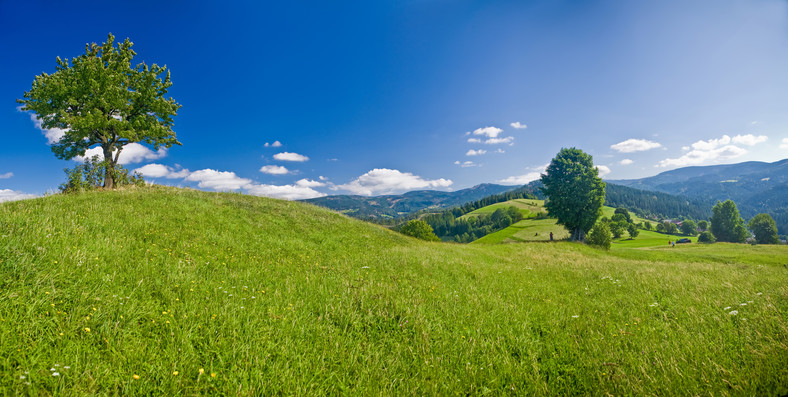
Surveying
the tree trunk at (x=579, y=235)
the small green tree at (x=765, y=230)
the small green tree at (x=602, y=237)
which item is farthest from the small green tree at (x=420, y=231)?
the small green tree at (x=765, y=230)

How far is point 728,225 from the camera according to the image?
3177 inches

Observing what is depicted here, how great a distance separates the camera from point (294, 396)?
9.45 ft

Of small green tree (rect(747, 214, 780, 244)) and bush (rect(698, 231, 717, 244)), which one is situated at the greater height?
small green tree (rect(747, 214, 780, 244))

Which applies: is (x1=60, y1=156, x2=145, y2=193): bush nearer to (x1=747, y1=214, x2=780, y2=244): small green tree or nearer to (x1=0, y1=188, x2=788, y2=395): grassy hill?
(x1=0, y1=188, x2=788, y2=395): grassy hill

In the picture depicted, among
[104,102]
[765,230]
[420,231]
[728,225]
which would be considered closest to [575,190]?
[420,231]

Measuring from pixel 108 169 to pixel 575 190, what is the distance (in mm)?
50225

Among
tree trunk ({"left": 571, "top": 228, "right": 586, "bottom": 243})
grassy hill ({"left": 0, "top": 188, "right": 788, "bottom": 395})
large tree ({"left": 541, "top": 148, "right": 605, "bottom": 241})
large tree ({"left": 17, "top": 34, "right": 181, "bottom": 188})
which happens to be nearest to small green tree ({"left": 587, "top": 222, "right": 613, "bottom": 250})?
large tree ({"left": 541, "top": 148, "right": 605, "bottom": 241})

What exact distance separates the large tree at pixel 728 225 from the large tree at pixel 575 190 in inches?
3305

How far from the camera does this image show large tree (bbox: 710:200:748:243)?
262 ft

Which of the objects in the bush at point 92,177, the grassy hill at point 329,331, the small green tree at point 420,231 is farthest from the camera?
the small green tree at point 420,231

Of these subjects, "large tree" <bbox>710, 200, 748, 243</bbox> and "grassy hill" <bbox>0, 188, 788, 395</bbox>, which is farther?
"large tree" <bbox>710, 200, 748, 243</bbox>

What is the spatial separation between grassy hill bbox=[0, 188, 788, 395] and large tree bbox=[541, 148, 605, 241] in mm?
34011

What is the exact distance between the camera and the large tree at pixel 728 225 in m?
79.9

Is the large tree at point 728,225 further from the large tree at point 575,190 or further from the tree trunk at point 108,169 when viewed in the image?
the tree trunk at point 108,169
